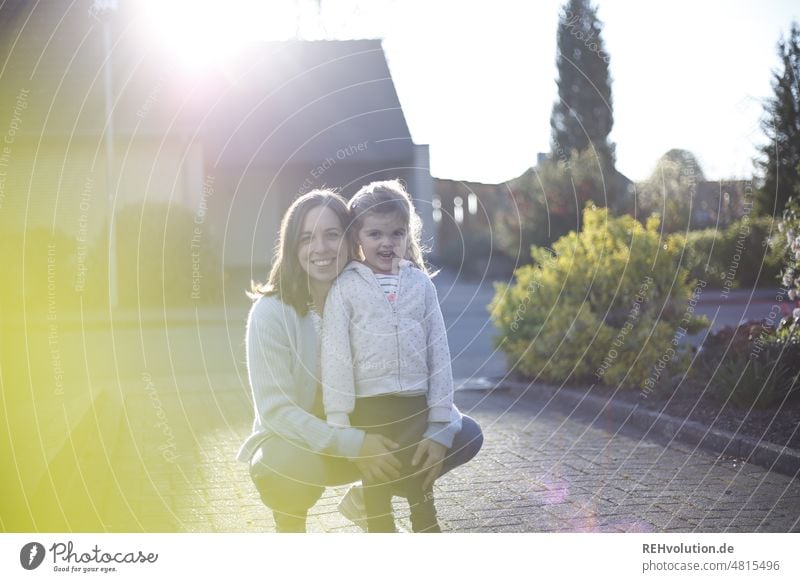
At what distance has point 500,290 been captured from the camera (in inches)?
323

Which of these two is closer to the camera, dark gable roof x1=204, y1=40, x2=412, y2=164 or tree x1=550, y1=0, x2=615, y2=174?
dark gable roof x1=204, y1=40, x2=412, y2=164

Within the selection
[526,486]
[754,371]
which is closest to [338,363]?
[526,486]

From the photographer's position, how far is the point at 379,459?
304 centimetres

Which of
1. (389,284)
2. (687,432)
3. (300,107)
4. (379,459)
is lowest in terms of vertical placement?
(687,432)

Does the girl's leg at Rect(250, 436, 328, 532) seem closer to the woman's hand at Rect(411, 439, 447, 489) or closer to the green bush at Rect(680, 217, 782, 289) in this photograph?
the woman's hand at Rect(411, 439, 447, 489)

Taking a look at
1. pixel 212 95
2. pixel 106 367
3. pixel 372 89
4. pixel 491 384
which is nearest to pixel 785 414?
pixel 491 384

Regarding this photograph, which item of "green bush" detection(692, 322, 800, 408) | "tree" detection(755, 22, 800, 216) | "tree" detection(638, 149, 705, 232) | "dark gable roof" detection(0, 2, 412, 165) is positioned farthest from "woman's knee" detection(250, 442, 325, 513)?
"tree" detection(638, 149, 705, 232)

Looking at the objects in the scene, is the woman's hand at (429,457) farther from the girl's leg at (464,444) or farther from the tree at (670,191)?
the tree at (670,191)

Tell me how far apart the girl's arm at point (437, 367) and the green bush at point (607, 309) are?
11.9ft

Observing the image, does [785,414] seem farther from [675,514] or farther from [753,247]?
[753,247]

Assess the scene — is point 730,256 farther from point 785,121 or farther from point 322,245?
point 322,245

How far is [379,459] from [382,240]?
72 centimetres

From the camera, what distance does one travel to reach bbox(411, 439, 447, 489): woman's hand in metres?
3.10
